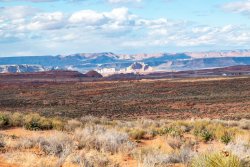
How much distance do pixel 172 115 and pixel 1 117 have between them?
21.8 meters

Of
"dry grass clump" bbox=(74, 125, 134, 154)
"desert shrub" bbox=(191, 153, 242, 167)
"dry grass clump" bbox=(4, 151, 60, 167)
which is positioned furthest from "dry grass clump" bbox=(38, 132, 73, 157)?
"desert shrub" bbox=(191, 153, 242, 167)

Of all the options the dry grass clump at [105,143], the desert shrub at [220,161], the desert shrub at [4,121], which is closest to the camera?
the desert shrub at [220,161]

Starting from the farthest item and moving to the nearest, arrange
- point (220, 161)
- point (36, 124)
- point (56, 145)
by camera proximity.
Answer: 1. point (36, 124)
2. point (56, 145)
3. point (220, 161)

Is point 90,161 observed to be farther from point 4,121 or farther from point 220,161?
point 4,121

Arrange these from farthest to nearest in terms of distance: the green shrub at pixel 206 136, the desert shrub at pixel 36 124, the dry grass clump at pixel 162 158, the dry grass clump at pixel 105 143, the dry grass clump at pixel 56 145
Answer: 1. the desert shrub at pixel 36 124
2. the green shrub at pixel 206 136
3. the dry grass clump at pixel 105 143
4. the dry grass clump at pixel 56 145
5. the dry grass clump at pixel 162 158

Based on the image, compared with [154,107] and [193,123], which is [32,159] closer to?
[193,123]

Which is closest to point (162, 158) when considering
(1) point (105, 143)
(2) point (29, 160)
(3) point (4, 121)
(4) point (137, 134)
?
(1) point (105, 143)

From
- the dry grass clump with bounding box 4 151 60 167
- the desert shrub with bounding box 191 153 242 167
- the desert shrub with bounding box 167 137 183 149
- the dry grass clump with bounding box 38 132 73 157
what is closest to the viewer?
the desert shrub with bounding box 191 153 242 167

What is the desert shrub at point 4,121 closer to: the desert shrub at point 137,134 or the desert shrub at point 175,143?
the desert shrub at point 137,134

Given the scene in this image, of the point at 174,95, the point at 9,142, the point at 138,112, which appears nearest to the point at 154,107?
the point at 138,112

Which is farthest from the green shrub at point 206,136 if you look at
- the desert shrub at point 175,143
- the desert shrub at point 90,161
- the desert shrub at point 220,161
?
the desert shrub at point 220,161

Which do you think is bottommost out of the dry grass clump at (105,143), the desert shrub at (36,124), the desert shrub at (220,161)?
the desert shrub at (36,124)

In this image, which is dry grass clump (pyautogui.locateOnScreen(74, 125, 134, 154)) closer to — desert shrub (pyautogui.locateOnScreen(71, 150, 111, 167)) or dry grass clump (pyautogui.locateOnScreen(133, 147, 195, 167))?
dry grass clump (pyautogui.locateOnScreen(133, 147, 195, 167))

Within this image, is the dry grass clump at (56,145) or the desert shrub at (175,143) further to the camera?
the desert shrub at (175,143)
